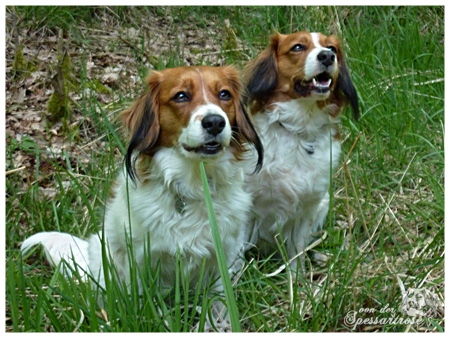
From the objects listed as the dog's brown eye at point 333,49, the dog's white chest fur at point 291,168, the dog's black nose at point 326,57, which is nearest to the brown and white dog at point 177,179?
the dog's white chest fur at point 291,168

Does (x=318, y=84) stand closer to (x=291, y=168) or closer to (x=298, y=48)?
(x=298, y=48)

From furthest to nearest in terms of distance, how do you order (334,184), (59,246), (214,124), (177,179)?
(334,184), (59,246), (177,179), (214,124)

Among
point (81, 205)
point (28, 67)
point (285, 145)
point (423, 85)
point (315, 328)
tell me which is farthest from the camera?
point (28, 67)

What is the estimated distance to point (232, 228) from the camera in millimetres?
3584

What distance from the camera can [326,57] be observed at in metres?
4.05

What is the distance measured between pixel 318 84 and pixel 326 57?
177 mm

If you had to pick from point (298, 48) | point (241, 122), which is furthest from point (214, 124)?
point (298, 48)

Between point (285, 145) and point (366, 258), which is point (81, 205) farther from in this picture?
point (366, 258)

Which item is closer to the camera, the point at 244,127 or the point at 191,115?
the point at 191,115

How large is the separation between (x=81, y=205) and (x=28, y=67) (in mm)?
2392

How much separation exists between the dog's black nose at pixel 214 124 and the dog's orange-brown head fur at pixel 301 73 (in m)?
1.08

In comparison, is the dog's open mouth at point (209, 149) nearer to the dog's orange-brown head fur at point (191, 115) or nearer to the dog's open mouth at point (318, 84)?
the dog's orange-brown head fur at point (191, 115)

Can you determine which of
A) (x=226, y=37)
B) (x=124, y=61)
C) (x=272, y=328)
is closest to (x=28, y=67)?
(x=124, y=61)

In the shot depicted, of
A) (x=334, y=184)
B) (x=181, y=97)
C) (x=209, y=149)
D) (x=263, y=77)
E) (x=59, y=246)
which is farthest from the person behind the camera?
(x=334, y=184)
